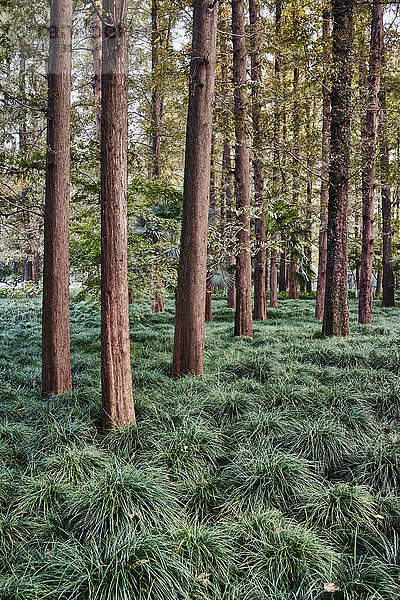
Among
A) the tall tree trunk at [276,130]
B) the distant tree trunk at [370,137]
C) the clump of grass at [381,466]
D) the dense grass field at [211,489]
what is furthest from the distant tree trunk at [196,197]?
the distant tree trunk at [370,137]

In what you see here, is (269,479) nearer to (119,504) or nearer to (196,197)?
(119,504)

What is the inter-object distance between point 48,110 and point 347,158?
505 cm

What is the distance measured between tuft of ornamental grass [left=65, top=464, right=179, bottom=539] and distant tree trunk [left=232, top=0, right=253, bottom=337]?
5032 mm

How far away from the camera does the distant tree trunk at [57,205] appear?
4773 millimetres

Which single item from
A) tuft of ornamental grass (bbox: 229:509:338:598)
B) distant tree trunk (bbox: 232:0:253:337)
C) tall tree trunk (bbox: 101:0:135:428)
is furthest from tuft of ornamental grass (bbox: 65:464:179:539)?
distant tree trunk (bbox: 232:0:253:337)

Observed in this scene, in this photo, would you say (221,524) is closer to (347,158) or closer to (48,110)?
(48,110)

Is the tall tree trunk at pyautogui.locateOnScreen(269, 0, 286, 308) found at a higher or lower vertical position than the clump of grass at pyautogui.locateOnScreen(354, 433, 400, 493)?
higher

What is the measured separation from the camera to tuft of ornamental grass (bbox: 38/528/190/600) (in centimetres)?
203

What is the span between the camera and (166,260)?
770 cm

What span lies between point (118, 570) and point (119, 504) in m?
0.51

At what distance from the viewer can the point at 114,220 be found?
3684 millimetres

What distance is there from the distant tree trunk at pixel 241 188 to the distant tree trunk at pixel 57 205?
352 cm

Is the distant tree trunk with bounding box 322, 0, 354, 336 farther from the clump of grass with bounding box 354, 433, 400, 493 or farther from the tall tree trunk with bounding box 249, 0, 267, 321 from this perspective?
the clump of grass with bounding box 354, 433, 400, 493

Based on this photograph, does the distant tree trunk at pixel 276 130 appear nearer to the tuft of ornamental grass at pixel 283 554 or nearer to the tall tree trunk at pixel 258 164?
the tall tree trunk at pixel 258 164
